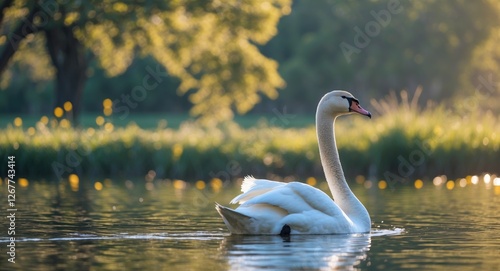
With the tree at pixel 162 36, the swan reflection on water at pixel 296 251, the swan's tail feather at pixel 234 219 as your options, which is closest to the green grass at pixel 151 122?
the tree at pixel 162 36

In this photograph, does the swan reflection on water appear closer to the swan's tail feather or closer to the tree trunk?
the swan's tail feather

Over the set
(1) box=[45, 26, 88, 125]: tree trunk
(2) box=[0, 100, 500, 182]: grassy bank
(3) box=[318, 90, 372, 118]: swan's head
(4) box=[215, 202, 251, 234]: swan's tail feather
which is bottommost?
(4) box=[215, 202, 251, 234]: swan's tail feather

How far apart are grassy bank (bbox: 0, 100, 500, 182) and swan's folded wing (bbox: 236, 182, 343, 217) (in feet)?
39.6

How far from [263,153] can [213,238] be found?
1397cm

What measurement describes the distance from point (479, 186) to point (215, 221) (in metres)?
8.44

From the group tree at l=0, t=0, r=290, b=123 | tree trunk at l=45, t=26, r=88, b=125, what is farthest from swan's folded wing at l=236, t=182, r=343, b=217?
tree trunk at l=45, t=26, r=88, b=125

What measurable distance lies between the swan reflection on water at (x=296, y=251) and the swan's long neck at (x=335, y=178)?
42cm

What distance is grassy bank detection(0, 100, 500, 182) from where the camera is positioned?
24.1 meters

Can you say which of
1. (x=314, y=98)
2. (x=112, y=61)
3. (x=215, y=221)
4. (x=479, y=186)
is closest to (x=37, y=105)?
(x=314, y=98)

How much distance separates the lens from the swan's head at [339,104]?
12406 millimetres

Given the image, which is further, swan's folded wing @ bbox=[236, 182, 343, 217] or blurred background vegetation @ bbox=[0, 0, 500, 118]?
blurred background vegetation @ bbox=[0, 0, 500, 118]

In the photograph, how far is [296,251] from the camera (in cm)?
998

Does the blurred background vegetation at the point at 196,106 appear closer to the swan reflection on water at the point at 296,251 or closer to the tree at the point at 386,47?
the swan reflection on water at the point at 296,251

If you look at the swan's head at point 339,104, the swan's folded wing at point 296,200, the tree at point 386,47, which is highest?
the tree at point 386,47
